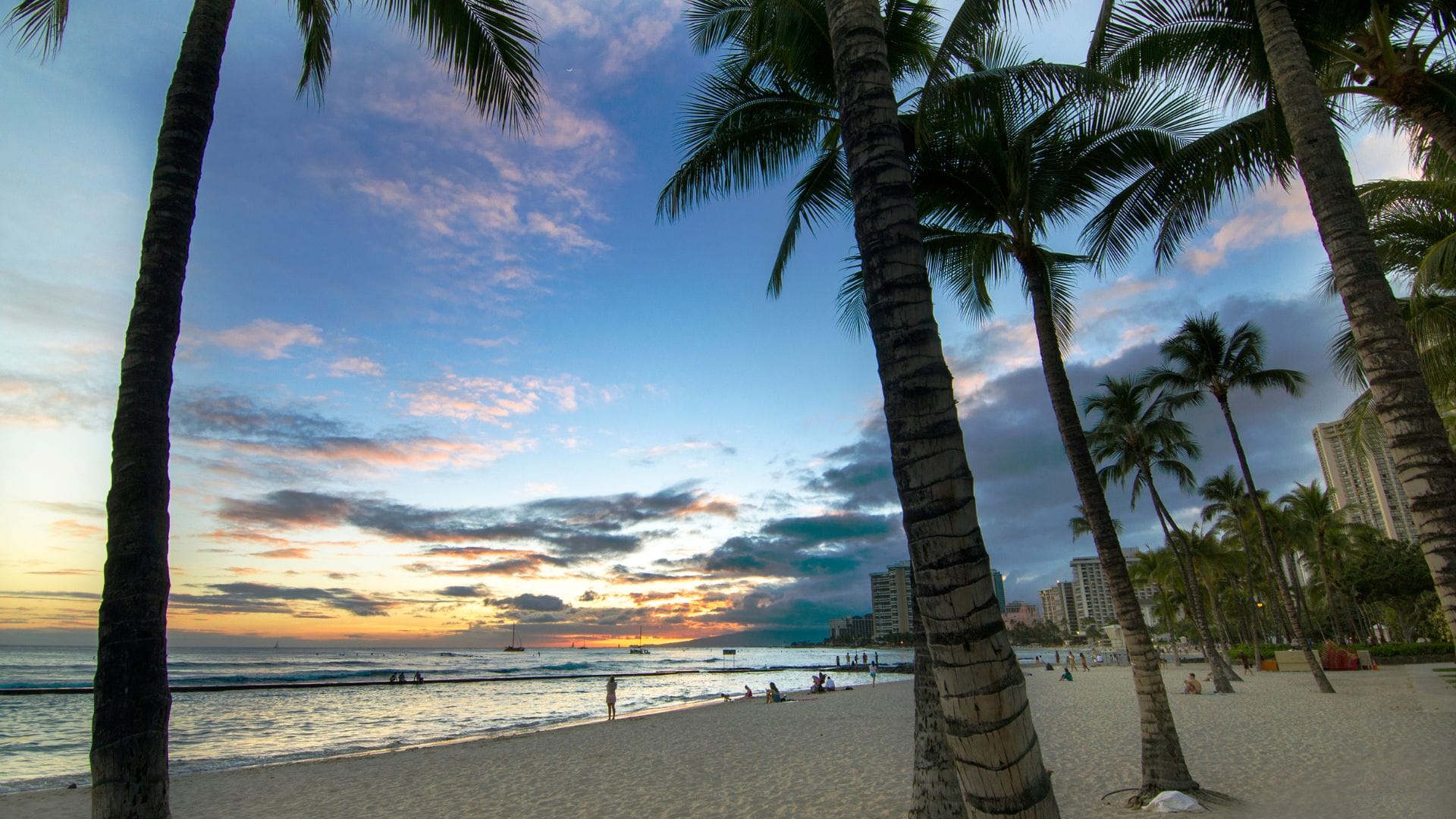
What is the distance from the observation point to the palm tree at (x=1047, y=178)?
6.96 m

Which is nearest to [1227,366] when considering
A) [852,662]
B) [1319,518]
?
[1319,518]

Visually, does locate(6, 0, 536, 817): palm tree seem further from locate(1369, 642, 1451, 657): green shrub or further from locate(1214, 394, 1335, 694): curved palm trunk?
locate(1369, 642, 1451, 657): green shrub

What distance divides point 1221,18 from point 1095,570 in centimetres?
18865

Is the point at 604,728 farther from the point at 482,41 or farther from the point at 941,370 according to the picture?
the point at 941,370

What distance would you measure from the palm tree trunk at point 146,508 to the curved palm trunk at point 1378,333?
674cm

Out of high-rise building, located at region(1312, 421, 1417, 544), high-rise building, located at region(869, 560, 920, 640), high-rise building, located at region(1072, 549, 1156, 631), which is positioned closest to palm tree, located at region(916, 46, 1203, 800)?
high-rise building, located at region(1312, 421, 1417, 544)

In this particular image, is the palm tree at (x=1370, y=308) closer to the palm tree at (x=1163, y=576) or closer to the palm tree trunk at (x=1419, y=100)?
the palm tree trunk at (x=1419, y=100)

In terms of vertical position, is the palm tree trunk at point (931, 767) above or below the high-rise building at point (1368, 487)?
below

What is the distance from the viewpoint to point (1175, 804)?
7234mm

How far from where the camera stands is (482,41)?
6430 mm

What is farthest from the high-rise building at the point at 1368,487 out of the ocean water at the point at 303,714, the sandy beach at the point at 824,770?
the sandy beach at the point at 824,770

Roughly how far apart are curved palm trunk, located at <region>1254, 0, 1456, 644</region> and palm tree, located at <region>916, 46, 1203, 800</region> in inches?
73.6

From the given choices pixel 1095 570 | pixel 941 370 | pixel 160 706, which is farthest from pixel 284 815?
pixel 1095 570

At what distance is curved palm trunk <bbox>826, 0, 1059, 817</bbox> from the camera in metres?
2.17
